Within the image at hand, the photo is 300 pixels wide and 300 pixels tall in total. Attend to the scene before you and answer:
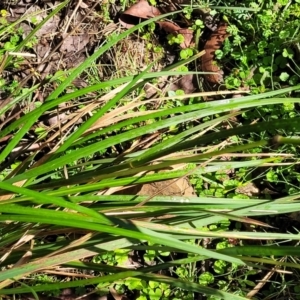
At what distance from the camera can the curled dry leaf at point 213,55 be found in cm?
261

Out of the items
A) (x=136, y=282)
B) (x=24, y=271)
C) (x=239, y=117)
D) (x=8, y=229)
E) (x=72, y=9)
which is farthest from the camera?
(x=72, y=9)

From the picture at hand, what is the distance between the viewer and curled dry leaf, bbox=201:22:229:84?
8.55 feet

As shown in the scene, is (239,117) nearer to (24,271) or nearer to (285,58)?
(285,58)

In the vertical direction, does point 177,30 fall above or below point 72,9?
below

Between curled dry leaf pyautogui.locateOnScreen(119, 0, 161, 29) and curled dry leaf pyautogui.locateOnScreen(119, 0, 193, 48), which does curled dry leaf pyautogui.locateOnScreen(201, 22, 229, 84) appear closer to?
curled dry leaf pyautogui.locateOnScreen(119, 0, 193, 48)

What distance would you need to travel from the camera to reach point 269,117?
2.48 m

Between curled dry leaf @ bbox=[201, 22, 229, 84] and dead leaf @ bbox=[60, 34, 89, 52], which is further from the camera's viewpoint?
dead leaf @ bbox=[60, 34, 89, 52]

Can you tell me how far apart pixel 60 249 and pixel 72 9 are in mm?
1644

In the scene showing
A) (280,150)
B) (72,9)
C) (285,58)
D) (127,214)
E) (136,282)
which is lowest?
(136,282)

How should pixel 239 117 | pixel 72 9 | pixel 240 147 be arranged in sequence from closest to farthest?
pixel 240 147, pixel 239 117, pixel 72 9

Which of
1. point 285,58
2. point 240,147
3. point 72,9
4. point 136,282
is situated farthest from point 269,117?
point 240,147

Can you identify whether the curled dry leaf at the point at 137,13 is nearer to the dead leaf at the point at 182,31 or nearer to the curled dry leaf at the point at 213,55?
the dead leaf at the point at 182,31

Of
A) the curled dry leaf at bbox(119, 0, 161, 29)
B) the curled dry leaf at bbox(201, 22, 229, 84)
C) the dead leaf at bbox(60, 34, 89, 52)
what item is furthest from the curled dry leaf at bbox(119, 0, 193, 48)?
the dead leaf at bbox(60, 34, 89, 52)

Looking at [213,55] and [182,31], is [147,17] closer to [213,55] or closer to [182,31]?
[182,31]
